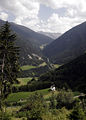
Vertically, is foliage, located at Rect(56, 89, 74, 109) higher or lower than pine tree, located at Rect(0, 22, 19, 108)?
lower

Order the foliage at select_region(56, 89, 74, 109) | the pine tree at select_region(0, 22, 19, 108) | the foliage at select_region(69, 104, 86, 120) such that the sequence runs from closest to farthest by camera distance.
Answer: the foliage at select_region(69, 104, 86, 120)
the pine tree at select_region(0, 22, 19, 108)
the foliage at select_region(56, 89, 74, 109)

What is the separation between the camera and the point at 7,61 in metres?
27.8

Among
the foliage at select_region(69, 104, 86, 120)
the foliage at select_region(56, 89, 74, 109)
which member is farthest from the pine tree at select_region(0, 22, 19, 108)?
the foliage at select_region(56, 89, 74, 109)

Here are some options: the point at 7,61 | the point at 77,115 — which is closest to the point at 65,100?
the point at 7,61

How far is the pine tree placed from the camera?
88.7ft

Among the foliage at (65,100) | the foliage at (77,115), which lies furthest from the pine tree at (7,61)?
the foliage at (65,100)

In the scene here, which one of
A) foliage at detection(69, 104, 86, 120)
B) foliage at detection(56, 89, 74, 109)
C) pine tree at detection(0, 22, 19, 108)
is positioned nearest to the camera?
foliage at detection(69, 104, 86, 120)

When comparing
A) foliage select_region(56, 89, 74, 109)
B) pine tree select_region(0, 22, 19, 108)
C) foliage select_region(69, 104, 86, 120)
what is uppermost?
pine tree select_region(0, 22, 19, 108)

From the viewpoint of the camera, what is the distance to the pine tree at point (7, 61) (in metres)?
27.0

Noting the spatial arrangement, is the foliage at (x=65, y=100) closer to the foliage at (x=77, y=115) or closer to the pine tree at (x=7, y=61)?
the pine tree at (x=7, y=61)

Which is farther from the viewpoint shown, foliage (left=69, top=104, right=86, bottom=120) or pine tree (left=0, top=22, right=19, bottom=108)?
pine tree (left=0, top=22, right=19, bottom=108)

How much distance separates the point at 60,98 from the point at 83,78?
89947mm

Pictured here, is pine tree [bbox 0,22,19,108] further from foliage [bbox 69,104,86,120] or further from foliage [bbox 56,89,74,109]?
foliage [bbox 56,89,74,109]

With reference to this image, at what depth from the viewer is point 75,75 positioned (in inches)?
7667
